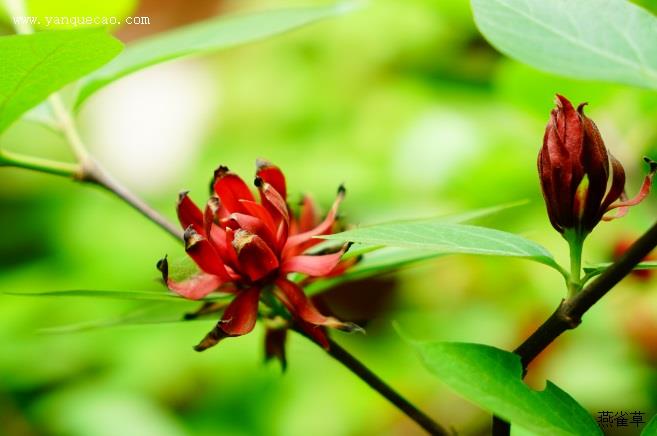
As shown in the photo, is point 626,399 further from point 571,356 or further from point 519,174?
point 519,174

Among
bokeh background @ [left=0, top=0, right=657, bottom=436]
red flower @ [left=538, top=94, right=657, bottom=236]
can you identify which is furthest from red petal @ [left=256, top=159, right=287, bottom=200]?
bokeh background @ [left=0, top=0, right=657, bottom=436]

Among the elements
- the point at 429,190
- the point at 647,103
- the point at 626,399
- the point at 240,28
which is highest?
the point at 240,28

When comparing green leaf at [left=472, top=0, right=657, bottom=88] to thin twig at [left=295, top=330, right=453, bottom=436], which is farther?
thin twig at [left=295, top=330, right=453, bottom=436]

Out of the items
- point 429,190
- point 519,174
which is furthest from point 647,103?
A: point 429,190

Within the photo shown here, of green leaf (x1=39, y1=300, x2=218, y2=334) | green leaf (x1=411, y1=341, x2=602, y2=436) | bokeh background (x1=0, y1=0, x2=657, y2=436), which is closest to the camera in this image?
green leaf (x1=411, y1=341, x2=602, y2=436)

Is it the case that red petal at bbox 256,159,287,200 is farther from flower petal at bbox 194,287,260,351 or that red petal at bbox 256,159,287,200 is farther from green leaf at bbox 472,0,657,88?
green leaf at bbox 472,0,657,88

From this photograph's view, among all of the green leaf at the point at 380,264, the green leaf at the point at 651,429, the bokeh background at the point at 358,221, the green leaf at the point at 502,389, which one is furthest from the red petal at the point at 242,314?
the bokeh background at the point at 358,221
